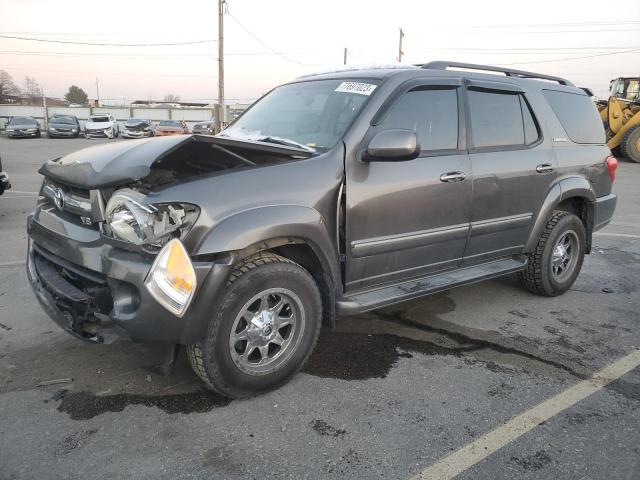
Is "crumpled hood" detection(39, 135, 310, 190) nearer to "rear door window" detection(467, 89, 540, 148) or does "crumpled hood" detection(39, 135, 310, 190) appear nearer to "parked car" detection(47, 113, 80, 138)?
"rear door window" detection(467, 89, 540, 148)

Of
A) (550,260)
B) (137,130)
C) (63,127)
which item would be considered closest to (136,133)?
(137,130)

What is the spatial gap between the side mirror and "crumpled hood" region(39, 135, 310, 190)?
0.40m

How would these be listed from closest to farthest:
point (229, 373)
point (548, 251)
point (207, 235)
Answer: point (207, 235), point (229, 373), point (548, 251)

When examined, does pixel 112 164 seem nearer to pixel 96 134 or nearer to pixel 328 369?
pixel 328 369

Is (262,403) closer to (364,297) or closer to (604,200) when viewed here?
(364,297)

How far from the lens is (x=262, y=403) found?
2850mm

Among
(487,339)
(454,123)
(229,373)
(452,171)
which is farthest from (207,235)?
(487,339)

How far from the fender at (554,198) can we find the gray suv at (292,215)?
0.04 m

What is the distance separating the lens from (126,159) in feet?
8.79

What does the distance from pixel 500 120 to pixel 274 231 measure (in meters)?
2.35

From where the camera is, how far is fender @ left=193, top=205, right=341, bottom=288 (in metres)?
2.50

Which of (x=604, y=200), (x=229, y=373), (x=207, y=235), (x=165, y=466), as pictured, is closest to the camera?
(x=165, y=466)

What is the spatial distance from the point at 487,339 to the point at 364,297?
3.80 feet

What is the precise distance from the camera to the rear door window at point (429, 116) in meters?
3.37
